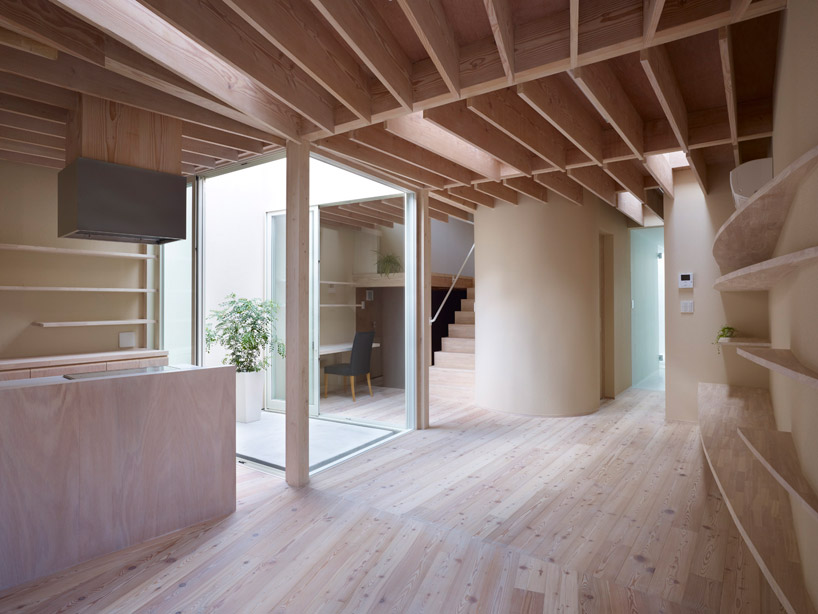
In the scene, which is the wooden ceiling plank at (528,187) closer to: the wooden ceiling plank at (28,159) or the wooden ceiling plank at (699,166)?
the wooden ceiling plank at (699,166)

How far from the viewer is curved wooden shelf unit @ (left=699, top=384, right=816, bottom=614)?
4.35 ft

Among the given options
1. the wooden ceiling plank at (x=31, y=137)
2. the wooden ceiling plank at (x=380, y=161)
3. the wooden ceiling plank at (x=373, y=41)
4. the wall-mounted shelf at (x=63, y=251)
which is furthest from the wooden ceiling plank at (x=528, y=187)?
the wooden ceiling plank at (x=31, y=137)

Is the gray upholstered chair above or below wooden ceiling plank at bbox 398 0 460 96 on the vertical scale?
below

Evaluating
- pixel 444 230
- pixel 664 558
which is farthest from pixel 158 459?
pixel 444 230

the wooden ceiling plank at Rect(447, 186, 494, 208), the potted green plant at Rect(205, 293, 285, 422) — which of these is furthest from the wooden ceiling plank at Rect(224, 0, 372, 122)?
the potted green plant at Rect(205, 293, 285, 422)

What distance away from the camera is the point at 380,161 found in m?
4.10

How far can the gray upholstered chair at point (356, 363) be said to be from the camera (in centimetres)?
548

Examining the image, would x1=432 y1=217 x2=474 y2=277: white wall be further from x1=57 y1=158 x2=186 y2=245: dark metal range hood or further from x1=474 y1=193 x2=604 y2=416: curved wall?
x1=57 y1=158 x2=186 y2=245: dark metal range hood

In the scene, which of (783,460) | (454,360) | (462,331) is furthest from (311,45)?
(462,331)

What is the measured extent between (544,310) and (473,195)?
1556 mm

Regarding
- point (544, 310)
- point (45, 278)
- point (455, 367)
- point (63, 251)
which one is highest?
point (63, 251)

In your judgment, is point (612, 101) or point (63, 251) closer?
point (612, 101)

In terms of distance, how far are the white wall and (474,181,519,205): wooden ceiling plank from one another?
10.2ft

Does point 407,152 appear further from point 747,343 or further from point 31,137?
point 747,343
